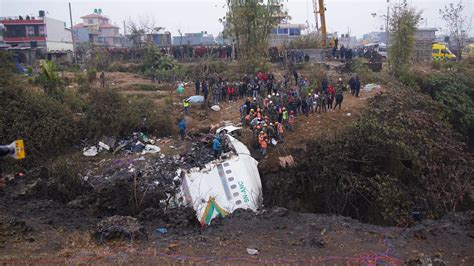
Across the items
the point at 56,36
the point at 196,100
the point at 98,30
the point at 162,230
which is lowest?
the point at 162,230

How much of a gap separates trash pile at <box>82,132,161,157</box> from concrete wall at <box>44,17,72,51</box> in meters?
29.0

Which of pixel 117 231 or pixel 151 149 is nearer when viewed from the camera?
pixel 117 231

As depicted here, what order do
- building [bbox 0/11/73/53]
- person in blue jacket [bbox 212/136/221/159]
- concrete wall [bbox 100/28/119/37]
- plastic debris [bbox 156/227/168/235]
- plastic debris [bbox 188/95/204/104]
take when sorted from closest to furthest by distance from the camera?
1. plastic debris [bbox 156/227/168/235]
2. person in blue jacket [bbox 212/136/221/159]
3. plastic debris [bbox 188/95/204/104]
4. building [bbox 0/11/73/53]
5. concrete wall [bbox 100/28/119/37]

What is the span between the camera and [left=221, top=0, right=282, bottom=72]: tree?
22.0 meters

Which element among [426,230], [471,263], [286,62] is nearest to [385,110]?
[426,230]

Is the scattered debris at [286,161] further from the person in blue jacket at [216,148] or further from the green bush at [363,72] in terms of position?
the green bush at [363,72]

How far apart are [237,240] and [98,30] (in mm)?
62698

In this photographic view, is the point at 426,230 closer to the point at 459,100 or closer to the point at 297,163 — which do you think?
the point at 297,163

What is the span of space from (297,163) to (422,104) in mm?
6716

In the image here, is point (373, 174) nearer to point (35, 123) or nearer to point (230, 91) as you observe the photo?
point (230, 91)

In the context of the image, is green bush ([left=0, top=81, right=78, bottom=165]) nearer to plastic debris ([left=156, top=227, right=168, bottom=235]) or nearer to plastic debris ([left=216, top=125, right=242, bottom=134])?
plastic debris ([left=216, top=125, right=242, bottom=134])

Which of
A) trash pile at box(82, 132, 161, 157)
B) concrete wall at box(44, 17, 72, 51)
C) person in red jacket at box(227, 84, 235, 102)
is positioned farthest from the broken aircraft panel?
concrete wall at box(44, 17, 72, 51)

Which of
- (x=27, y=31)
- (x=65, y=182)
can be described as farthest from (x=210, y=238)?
(x=27, y=31)

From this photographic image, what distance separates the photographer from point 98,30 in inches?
2488
